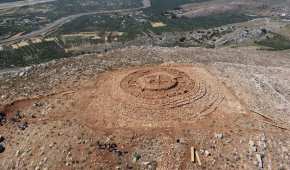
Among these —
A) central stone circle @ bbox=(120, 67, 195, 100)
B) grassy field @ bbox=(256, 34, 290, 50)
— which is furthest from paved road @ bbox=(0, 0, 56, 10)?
central stone circle @ bbox=(120, 67, 195, 100)

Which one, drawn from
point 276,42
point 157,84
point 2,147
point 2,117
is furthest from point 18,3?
point 2,147

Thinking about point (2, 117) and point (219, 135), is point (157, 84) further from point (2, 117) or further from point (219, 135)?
point (2, 117)

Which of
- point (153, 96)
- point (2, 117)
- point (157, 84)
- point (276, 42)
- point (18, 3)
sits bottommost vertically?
point (276, 42)

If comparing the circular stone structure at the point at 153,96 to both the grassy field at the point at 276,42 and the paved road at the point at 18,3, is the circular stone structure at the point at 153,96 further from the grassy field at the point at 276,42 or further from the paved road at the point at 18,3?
the paved road at the point at 18,3

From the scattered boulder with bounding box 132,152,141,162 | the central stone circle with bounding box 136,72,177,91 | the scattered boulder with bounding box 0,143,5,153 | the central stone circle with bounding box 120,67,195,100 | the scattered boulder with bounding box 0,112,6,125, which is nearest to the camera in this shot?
the scattered boulder with bounding box 132,152,141,162

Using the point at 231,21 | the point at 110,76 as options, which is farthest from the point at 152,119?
the point at 231,21

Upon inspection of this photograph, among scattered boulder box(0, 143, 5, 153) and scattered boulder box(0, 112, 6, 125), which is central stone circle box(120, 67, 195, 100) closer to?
scattered boulder box(0, 112, 6, 125)
